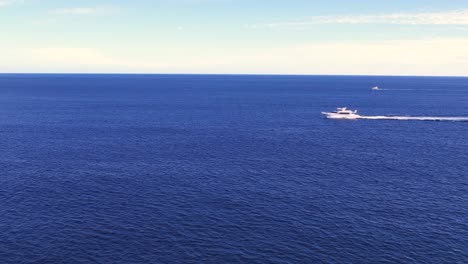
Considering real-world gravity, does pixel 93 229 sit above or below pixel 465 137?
below

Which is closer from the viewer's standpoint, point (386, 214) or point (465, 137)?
point (386, 214)

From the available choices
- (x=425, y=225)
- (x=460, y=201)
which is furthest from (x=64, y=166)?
(x=460, y=201)

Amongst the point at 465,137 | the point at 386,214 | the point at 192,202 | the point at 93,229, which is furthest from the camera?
the point at 465,137

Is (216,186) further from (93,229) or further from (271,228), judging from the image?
(93,229)

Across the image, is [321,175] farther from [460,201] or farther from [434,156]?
[434,156]

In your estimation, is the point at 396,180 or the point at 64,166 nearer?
the point at 396,180

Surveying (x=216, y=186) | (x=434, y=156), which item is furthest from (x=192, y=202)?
(x=434, y=156)

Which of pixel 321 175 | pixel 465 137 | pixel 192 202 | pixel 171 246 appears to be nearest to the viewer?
pixel 171 246

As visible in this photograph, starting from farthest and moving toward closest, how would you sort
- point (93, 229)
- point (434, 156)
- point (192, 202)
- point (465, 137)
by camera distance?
point (465, 137), point (434, 156), point (192, 202), point (93, 229)

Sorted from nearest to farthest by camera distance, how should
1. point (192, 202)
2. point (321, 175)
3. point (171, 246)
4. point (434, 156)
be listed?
1. point (171, 246)
2. point (192, 202)
3. point (321, 175)
4. point (434, 156)
